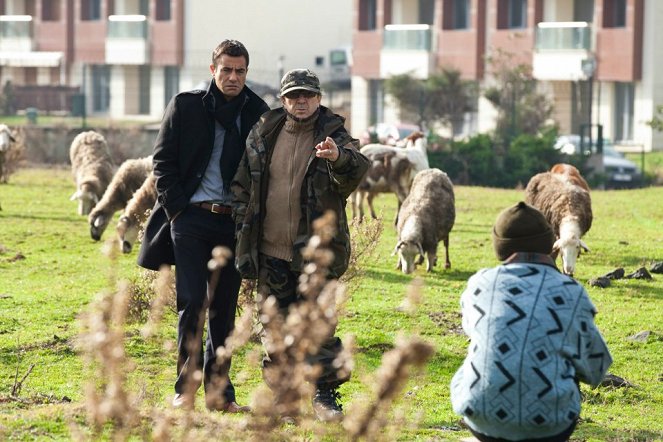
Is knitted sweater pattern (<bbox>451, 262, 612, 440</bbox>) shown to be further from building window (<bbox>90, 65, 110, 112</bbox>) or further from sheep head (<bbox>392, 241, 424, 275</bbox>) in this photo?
building window (<bbox>90, 65, 110, 112</bbox>)

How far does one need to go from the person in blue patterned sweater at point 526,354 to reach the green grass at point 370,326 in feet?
1.17

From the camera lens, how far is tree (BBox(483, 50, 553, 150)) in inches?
1314

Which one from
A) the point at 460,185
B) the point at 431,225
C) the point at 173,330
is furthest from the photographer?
the point at 460,185

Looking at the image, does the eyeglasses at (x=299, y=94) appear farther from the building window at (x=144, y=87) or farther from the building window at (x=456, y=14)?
the building window at (x=144, y=87)

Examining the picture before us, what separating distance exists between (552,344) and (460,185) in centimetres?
2457

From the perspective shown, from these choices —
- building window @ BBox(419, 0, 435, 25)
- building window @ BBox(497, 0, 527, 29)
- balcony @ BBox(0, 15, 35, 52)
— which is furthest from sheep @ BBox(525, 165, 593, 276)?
balcony @ BBox(0, 15, 35, 52)

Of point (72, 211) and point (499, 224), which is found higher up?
point (499, 224)

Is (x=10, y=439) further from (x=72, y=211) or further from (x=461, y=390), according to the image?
(x=72, y=211)

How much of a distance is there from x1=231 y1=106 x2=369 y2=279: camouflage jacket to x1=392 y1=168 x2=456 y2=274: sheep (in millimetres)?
7433

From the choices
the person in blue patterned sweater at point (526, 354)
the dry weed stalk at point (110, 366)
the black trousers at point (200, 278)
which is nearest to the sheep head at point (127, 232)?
the black trousers at point (200, 278)

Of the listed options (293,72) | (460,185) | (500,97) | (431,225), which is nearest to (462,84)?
(500,97)

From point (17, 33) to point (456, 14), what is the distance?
2141cm

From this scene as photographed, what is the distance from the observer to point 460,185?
97.6 ft

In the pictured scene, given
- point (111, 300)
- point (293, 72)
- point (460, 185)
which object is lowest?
point (460, 185)
